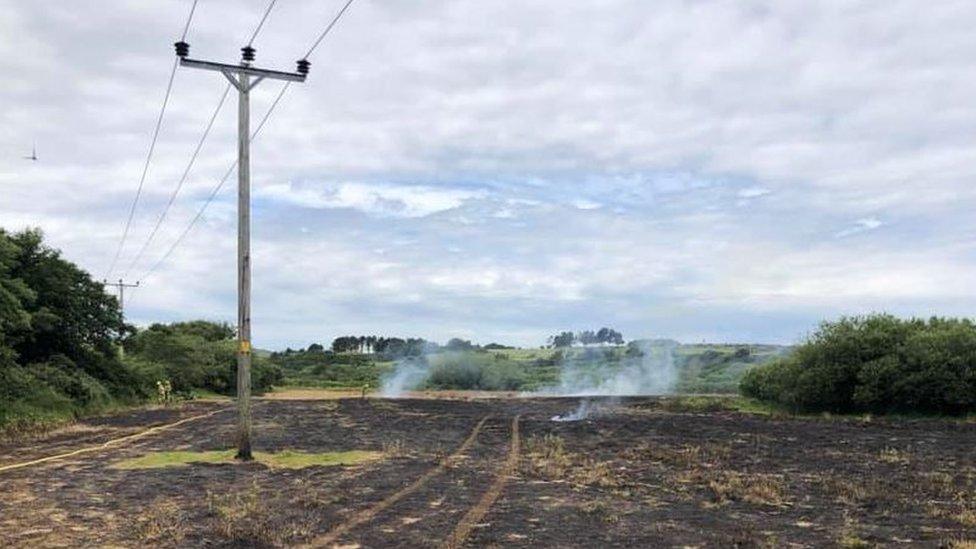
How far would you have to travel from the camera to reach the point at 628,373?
80.0 m

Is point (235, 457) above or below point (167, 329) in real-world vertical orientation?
below

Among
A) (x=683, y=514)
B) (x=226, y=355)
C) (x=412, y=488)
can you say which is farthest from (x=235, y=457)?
(x=226, y=355)

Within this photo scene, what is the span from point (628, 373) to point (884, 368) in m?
48.8

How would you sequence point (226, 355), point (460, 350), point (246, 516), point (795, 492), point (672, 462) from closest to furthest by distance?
point (246, 516)
point (795, 492)
point (672, 462)
point (226, 355)
point (460, 350)

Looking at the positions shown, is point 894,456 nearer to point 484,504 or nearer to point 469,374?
point 484,504

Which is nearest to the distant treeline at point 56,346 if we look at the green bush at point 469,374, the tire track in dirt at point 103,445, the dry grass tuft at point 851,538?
the tire track in dirt at point 103,445

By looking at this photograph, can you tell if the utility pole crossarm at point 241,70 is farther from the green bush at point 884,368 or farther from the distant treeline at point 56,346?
the green bush at point 884,368

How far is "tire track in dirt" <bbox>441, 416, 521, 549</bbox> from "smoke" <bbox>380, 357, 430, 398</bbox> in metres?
53.4

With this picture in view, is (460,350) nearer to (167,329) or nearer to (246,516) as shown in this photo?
(167,329)

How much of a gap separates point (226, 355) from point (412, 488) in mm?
52645

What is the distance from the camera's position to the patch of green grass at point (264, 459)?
57.6ft

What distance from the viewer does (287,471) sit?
16.4m

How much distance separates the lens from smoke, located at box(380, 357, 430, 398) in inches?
2911

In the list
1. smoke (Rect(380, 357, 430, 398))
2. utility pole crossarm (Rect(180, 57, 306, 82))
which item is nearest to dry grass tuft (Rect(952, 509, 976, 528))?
utility pole crossarm (Rect(180, 57, 306, 82))
